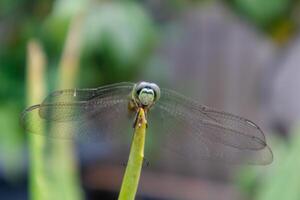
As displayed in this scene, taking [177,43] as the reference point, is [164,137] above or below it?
below

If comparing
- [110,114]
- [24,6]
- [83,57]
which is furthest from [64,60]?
[24,6]

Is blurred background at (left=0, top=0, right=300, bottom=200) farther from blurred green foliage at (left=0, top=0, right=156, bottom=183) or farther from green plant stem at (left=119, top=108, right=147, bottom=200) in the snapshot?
green plant stem at (left=119, top=108, right=147, bottom=200)

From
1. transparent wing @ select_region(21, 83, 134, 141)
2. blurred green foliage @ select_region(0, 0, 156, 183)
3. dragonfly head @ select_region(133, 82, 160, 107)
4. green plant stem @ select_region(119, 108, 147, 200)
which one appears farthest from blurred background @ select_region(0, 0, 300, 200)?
green plant stem @ select_region(119, 108, 147, 200)

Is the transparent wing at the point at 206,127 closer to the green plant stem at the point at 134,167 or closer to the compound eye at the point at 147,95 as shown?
the compound eye at the point at 147,95

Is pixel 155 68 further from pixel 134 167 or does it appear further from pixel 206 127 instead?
pixel 134 167

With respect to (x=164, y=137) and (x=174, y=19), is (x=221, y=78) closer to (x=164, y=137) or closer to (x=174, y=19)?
(x=174, y=19)

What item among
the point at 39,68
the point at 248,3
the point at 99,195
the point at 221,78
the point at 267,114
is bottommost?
the point at 39,68
